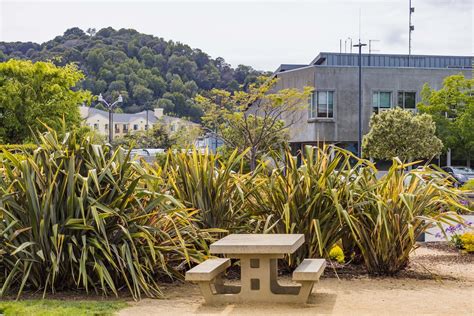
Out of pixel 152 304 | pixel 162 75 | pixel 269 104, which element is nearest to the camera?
pixel 152 304

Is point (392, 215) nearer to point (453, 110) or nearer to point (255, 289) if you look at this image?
point (255, 289)

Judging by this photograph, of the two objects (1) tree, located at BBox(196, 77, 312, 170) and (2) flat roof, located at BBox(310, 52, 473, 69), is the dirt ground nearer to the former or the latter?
(1) tree, located at BBox(196, 77, 312, 170)

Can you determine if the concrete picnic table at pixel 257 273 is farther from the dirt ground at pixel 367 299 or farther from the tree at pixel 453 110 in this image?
the tree at pixel 453 110

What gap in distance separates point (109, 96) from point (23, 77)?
95708 mm

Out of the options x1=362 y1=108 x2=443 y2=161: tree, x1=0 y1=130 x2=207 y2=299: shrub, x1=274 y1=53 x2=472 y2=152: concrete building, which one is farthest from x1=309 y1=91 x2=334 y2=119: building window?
x1=0 y1=130 x2=207 y2=299: shrub

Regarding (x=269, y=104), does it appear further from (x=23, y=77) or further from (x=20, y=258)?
(x=20, y=258)

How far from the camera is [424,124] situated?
1804 inches

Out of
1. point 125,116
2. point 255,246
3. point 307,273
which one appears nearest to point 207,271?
point 255,246

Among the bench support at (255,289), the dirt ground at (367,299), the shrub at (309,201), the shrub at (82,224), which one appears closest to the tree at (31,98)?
the shrub at (309,201)

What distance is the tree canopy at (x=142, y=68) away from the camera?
135375mm

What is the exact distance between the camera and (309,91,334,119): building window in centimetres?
5219

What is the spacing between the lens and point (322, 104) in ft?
172

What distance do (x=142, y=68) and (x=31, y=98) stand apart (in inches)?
4414

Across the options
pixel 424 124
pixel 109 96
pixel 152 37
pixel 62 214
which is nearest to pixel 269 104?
pixel 424 124
